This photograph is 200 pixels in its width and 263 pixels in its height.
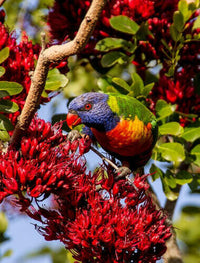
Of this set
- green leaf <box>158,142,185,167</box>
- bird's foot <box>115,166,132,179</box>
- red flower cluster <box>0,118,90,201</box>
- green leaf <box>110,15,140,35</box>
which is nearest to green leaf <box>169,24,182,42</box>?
green leaf <box>110,15,140,35</box>

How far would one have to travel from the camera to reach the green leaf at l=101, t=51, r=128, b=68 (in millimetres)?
2586

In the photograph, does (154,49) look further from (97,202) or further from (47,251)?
(47,251)

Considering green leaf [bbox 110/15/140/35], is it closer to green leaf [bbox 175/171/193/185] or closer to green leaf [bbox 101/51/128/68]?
green leaf [bbox 101/51/128/68]

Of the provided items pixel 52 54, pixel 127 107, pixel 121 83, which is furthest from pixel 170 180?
pixel 52 54

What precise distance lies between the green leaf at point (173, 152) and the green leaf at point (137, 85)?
33 cm

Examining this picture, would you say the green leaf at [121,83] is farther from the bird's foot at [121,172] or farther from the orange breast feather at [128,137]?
the bird's foot at [121,172]

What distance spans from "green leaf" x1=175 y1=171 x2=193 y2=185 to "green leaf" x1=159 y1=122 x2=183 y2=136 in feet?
0.83

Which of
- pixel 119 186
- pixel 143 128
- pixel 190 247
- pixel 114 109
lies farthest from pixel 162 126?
pixel 190 247

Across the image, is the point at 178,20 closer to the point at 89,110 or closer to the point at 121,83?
the point at 121,83

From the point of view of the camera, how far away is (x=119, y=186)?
75.4 inches

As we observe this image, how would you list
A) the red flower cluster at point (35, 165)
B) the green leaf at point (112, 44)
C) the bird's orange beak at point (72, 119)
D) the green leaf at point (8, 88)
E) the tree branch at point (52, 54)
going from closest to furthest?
the tree branch at point (52, 54)
the red flower cluster at point (35, 165)
the green leaf at point (8, 88)
the bird's orange beak at point (72, 119)
the green leaf at point (112, 44)

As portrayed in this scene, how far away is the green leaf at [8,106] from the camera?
6.05ft

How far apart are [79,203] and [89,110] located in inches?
24.6

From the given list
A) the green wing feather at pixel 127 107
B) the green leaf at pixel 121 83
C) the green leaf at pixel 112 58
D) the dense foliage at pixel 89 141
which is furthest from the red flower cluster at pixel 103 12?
the green wing feather at pixel 127 107
